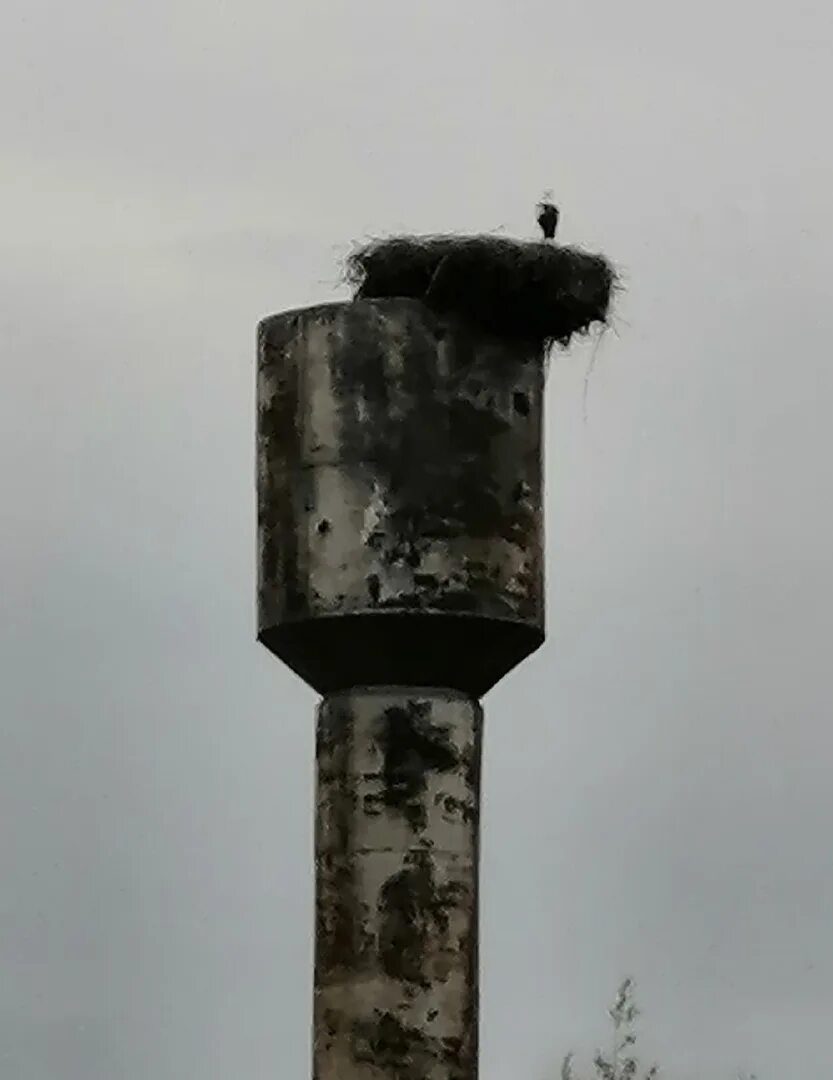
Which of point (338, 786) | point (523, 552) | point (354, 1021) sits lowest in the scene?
point (354, 1021)

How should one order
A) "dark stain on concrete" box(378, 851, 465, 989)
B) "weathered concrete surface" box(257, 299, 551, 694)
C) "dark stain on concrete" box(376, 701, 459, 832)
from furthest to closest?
1. "weathered concrete surface" box(257, 299, 551, 694)
2. "dark stain on concrete" box(376, 701, 459, 832)
3. "dark stain on concrete" box(378, 851, 465, 989)

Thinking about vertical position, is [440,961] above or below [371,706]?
below

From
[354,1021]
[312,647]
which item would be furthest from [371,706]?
[354,1021]

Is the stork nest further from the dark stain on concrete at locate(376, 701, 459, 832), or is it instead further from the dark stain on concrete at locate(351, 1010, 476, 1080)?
the dark stain on concrete at locate(351, 1010, 476, 1080)

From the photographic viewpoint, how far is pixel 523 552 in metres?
21.2

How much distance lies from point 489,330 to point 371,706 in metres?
2.19

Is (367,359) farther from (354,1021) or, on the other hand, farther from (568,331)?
(354,1021)

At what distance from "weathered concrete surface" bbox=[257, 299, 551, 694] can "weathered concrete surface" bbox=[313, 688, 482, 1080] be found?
1.07 ft

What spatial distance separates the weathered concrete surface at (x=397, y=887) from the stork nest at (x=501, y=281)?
2.13 m

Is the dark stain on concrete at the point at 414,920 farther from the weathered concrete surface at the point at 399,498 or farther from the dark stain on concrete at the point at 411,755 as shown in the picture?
the weathered concrete surface at the point at 399,498

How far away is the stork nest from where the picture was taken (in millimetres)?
21281

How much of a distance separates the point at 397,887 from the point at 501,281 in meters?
3.40

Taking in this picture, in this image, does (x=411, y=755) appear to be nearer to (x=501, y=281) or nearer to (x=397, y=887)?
(x=397, y=887)

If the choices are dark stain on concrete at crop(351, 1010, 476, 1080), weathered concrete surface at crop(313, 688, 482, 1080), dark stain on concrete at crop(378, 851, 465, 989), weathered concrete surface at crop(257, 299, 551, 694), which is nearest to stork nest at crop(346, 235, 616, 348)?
weathered concrete surface at crop(257, 299, 551, 694)
